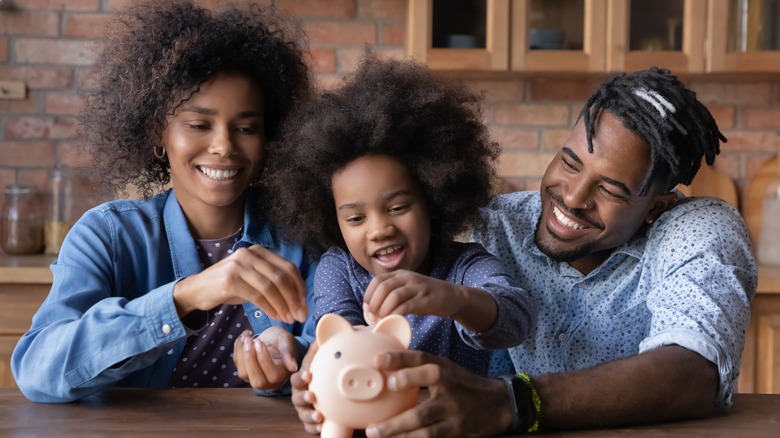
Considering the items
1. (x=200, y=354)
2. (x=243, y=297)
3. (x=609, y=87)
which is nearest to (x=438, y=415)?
(x=243, y=297)

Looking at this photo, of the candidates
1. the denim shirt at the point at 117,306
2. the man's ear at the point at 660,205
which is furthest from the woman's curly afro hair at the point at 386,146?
the man's ear at the point at 660,205

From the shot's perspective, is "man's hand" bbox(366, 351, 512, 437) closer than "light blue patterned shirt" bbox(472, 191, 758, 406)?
Yes

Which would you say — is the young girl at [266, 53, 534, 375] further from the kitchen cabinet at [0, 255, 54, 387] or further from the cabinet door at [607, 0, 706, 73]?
the cabinet door at [607, 0, 706, 73]

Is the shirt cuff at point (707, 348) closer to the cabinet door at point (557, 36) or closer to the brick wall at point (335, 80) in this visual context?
the cabinet door at point (557, 36)

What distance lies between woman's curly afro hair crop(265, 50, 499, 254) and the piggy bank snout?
0.45 meters

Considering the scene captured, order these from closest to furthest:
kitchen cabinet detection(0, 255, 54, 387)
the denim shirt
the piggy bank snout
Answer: the piggy bank snout, the denim shirt, kitchen cabinet detection(0, 255, 54, 387)

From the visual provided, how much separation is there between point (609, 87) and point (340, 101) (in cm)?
46

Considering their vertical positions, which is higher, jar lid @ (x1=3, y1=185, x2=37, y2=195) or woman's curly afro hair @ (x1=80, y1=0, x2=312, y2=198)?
woman's curly afro hair @ (x1=80, y1=0, x2=312, y2=198)

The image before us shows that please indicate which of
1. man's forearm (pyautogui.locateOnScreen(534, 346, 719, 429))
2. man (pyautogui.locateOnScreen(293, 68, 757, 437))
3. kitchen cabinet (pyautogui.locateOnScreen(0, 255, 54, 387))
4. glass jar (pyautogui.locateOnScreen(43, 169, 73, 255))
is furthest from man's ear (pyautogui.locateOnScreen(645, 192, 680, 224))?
glass jar (pyautogui.locateOnScreen(43, 169, 73, 255))

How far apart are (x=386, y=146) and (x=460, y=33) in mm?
1689

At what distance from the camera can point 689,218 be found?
5.03 feet

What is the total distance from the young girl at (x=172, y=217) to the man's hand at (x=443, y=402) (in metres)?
0.24

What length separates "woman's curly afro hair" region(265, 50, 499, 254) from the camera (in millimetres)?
1449

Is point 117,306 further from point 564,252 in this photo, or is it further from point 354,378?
point 564,252
